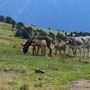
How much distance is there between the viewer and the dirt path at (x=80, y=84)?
905 cm

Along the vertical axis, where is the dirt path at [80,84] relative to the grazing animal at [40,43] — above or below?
below

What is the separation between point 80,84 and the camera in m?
9.69

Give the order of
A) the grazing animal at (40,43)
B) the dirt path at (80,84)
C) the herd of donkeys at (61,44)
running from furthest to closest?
the grazing animal at (40,43)
the herd of donkeys at (61,44)
the dirt path at (80,84)

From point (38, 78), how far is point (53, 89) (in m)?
2.00

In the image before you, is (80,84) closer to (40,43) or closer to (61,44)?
(61,44)

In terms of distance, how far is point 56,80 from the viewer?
32.4ft

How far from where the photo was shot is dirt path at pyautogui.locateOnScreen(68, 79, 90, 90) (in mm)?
9055

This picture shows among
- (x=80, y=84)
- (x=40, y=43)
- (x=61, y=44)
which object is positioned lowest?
(x=80, y=84)

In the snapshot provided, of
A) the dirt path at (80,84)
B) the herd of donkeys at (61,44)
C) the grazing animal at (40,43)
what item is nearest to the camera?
the dirt path at (80,84)

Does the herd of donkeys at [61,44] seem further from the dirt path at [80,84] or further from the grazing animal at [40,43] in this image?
the dirt path at [80,84]

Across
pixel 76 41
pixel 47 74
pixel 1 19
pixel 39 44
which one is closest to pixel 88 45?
pixel 76 41

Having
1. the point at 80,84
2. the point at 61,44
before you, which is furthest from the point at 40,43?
the point at 80,84

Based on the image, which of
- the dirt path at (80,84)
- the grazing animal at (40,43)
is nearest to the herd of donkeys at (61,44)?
the grazing animal at (40,43)

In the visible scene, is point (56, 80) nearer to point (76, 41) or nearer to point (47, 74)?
point (47, 74)
